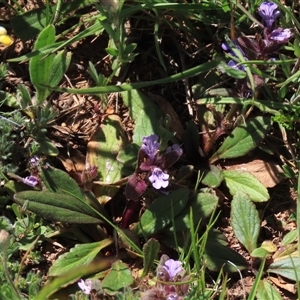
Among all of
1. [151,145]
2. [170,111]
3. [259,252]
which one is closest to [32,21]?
[170,111]

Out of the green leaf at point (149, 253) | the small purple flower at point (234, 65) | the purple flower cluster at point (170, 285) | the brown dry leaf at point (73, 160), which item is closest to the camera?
the purple flower cluster at point (170, 285)

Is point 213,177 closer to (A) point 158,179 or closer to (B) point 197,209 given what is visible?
(B) point 197,209

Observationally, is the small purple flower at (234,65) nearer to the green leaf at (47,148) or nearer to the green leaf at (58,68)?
the green leaf at (58,68)

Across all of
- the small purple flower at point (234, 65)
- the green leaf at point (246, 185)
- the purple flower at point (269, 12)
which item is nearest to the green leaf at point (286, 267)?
the green leaf at point (246, 185)

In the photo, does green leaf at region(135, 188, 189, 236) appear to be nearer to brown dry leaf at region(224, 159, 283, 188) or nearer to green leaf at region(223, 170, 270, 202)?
green leaf at region(223, 170, 270, 202)

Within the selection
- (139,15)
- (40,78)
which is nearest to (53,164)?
(40,78)

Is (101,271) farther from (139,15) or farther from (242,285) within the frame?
(139,15)
